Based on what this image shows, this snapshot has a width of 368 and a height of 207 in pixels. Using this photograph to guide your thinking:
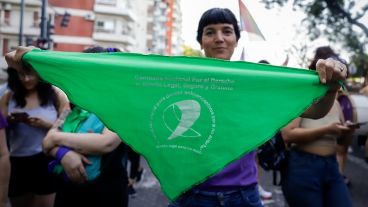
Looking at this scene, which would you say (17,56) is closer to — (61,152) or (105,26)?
(61,152)

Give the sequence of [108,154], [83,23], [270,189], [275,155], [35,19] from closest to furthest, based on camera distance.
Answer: [108,154], [275,155], [270,189], [35,19], [83,23]

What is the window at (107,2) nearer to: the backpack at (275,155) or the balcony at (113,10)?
the balcony at (113,10)

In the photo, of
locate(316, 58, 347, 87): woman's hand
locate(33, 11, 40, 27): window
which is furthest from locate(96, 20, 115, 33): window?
locate(316, 58, 347, 87): woman's hand

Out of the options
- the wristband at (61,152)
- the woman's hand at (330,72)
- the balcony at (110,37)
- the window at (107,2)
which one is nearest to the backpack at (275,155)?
the woman's hand at (330,72)

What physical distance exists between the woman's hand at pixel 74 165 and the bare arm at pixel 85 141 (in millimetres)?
37

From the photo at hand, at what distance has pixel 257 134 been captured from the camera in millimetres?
1786

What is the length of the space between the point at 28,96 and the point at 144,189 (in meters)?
2.93

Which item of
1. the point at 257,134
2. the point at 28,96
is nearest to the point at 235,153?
the point at 257,134

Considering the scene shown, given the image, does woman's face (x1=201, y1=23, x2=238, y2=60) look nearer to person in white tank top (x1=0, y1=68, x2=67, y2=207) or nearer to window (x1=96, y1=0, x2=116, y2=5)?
person in white tank top (x1=0, y1=68, x2=67, y2=207)

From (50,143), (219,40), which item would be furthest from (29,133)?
(219,40)

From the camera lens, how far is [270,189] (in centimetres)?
621

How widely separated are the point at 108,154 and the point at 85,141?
8.0 inches

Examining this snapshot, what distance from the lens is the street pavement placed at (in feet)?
17.6

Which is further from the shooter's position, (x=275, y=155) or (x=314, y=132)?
(x=275, y=155)
